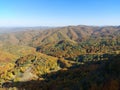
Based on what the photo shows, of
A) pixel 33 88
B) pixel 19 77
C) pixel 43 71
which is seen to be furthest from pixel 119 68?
pixel 43 71

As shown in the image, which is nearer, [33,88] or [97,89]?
[97,89]

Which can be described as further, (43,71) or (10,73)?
(43,71)

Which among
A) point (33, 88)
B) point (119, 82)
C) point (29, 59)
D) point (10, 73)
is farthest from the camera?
point (29, 59)

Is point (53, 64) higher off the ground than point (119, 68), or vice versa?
point (119, 68)

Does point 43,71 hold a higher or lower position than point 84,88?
lower

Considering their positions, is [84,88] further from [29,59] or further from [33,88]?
[29,59]

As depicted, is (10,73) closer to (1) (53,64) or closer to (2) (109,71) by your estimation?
(1) (53,64)

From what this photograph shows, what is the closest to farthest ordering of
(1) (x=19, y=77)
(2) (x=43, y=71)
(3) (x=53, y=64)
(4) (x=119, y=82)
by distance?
(4) (x=119, y=82) < (1) (x=19, y=77) < (2) (x=43, y=71) < (3) (x=53, y=64)

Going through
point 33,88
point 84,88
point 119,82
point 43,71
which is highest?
point 119,82

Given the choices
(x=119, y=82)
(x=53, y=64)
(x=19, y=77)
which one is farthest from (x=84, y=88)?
(x=53, y=64)
